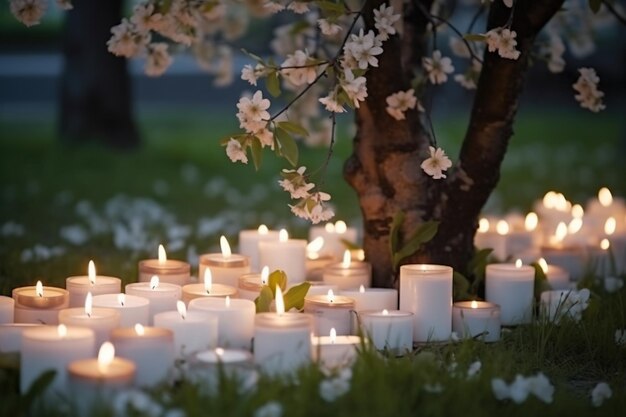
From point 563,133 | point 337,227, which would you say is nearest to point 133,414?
point 337,227

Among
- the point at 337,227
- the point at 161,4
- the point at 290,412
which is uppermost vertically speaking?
the point at 161,4

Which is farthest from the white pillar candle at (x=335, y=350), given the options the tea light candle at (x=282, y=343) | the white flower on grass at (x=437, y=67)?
the white flower on grass at (x=437, y=67)

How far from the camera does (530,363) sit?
3.01 meters

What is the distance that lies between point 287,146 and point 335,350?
2.12 feet

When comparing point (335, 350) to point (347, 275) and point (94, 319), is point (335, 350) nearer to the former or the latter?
point (94, 319)

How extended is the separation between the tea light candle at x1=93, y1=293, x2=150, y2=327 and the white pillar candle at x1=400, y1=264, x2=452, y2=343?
79 centimetres

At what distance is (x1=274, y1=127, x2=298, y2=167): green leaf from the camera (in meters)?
3.15

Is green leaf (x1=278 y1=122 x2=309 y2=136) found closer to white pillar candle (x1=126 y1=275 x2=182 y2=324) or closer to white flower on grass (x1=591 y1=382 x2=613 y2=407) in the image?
white pillar candle (x1=126 y1=275 x2=182 y2=324)

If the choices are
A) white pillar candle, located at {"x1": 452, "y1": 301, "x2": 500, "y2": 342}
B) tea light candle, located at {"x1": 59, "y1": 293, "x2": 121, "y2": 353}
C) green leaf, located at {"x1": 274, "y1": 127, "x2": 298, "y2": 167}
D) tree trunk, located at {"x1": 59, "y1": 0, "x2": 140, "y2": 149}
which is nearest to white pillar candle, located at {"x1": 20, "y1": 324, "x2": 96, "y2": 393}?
tea light candle, located at {"x1": 59, "y1": 293, "x2": 121, "y2": 353}

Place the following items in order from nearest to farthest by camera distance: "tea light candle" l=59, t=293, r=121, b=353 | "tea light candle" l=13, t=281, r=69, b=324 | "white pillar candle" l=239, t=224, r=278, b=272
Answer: "tea light candle" l=59, t=293, r=121, b=353 < "tea light candle" l=13, t=281, r=69, b=324 < "white pillar candle" l=239, t=224, r=278, b=272

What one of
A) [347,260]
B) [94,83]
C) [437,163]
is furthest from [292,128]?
[94,83]

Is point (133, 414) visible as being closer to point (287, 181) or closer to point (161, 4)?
point (287, 181)

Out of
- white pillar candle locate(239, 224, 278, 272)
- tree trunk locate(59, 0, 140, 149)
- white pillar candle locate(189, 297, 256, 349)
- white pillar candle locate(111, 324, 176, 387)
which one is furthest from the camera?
tree trunk locate(59, 0, 140, 149)

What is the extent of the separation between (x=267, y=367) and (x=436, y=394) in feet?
1.33
